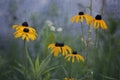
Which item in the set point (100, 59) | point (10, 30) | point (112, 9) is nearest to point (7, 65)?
point (10, 30)

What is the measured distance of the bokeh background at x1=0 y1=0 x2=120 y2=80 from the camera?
2.86m

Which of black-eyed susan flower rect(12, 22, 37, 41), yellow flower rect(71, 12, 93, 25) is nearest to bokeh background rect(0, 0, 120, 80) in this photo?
yellow flower rect(71, 12, 93, 25)

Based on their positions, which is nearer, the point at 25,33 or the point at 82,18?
the point at 25,33

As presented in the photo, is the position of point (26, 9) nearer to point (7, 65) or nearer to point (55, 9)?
point (55, 9)

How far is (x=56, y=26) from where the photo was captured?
3.40 meters

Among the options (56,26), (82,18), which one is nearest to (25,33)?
(82,18)

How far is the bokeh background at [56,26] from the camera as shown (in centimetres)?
286

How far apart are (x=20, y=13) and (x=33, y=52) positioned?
0.48 m

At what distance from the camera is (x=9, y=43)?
3.25 metres

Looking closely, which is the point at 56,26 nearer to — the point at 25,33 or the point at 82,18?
the point at 82,18

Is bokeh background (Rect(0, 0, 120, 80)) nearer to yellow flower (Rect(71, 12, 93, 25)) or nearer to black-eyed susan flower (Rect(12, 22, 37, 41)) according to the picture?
yellow flower (Rect(71, 12, 93, 25))

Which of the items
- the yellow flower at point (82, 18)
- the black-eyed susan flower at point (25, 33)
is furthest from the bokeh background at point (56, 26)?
the black-eyed susan flower at point (25, 33)

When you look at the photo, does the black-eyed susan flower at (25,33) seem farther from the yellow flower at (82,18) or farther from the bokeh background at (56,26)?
the bokeh background at (56,26)

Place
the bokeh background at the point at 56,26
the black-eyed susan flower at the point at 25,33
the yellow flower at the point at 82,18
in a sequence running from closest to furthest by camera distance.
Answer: the black-eyed susan flower at the point at 25,33 → the yellow flower at the point at 82,18 → the bokeh background at the point at 56,26
